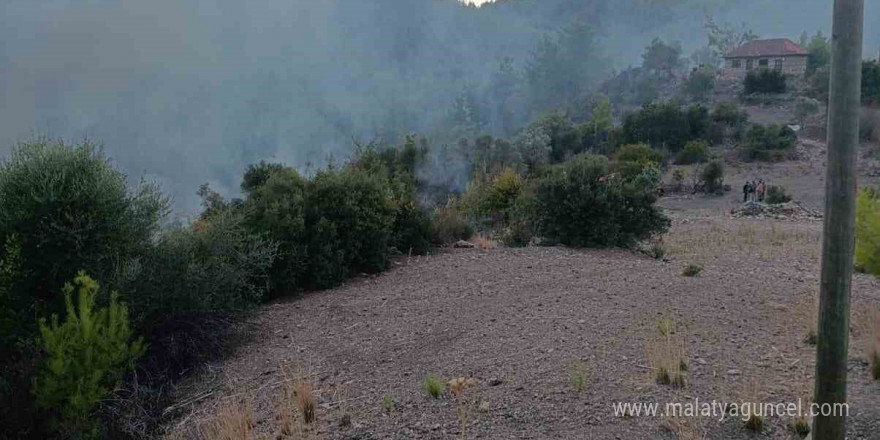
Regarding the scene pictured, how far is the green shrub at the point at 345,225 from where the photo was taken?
11250mm

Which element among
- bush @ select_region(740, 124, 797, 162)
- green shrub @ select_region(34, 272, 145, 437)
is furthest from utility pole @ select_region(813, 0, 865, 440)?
bush @ select_region(740, 124, 797, 162)

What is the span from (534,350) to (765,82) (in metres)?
62.8

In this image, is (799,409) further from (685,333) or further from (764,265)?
(764,265)

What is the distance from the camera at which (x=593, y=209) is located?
45.1 feet

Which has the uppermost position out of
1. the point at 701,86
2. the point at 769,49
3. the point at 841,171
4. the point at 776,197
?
the point at 769,49

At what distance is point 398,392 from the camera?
245 inches

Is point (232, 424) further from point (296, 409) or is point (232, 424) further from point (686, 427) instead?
point (686, 427)

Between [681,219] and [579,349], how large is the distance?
19.7 meters

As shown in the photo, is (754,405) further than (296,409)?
No

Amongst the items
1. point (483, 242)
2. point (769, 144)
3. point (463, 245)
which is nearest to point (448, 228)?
point (463, 245)

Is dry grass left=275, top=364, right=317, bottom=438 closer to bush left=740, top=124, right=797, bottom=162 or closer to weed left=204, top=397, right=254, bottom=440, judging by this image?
weed left=204, top=397, right=254, bottom=440

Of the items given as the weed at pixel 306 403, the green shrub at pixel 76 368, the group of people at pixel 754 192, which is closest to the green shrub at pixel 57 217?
the green shrub at pixel 76 368

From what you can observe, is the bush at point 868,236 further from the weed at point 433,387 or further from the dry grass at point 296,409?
the dry grass at point 296,409

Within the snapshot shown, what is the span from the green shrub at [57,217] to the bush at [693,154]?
3970 cm
